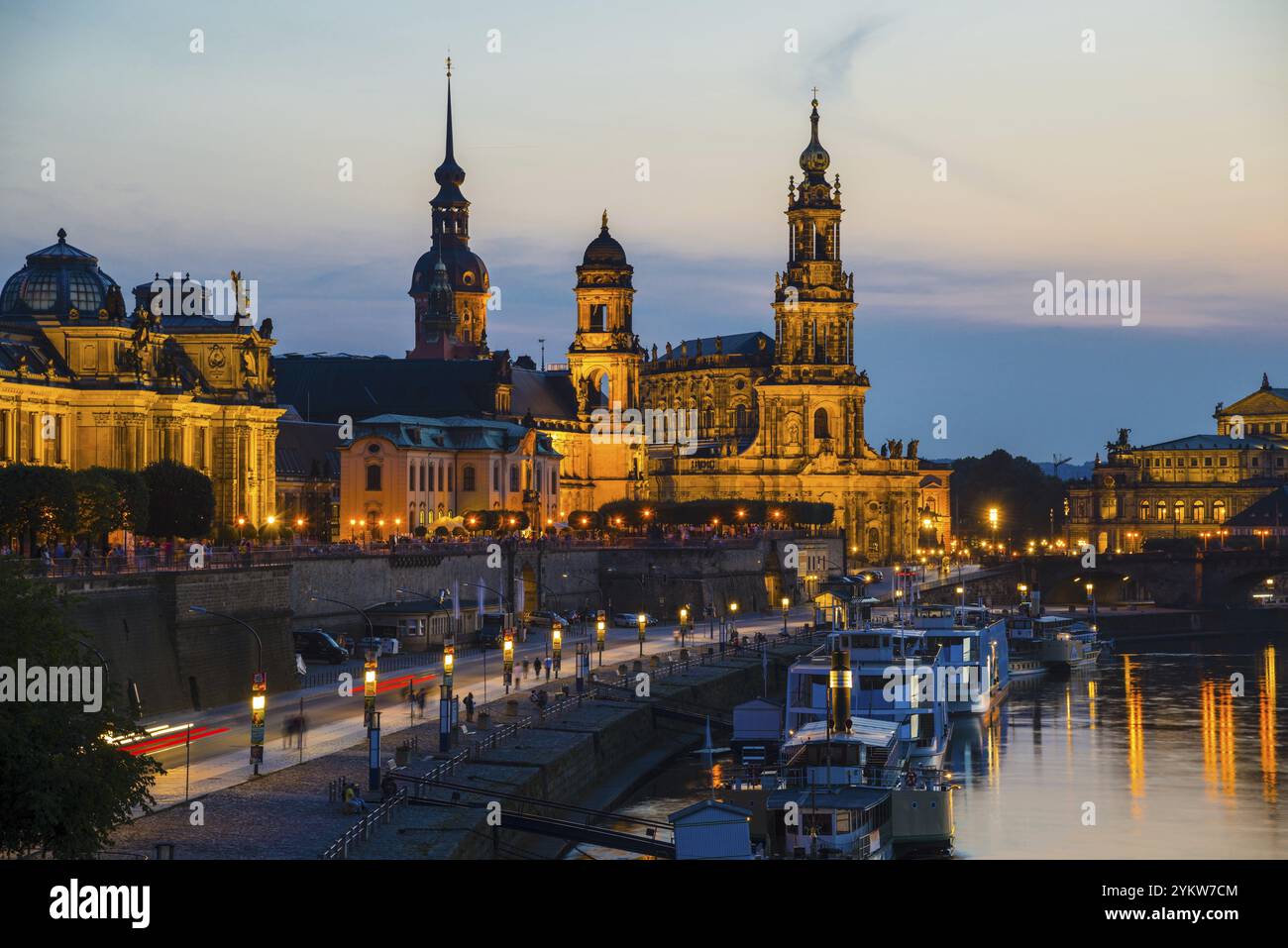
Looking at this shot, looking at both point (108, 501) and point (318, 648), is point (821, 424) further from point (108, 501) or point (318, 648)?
point (108, 501)

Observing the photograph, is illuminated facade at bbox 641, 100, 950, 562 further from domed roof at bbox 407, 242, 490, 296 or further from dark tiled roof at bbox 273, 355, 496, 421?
domed roof at bbox 407, 242, 490, 296

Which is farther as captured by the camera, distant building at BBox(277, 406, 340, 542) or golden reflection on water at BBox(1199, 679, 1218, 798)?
distant building at BBox(277, 406, 340, 542)

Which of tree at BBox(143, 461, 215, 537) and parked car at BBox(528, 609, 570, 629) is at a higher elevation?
tree at BBox(143, 461, 215, 537)

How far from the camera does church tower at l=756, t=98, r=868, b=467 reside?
150 meters

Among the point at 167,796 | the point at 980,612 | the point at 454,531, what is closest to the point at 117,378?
the point at 454,531

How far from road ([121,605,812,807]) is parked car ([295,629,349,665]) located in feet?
9.34

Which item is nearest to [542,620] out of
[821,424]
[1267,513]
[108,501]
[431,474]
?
[431,474]

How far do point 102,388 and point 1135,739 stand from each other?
47510mm

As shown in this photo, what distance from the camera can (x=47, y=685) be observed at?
34.9m

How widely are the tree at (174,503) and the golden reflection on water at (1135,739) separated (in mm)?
38229
